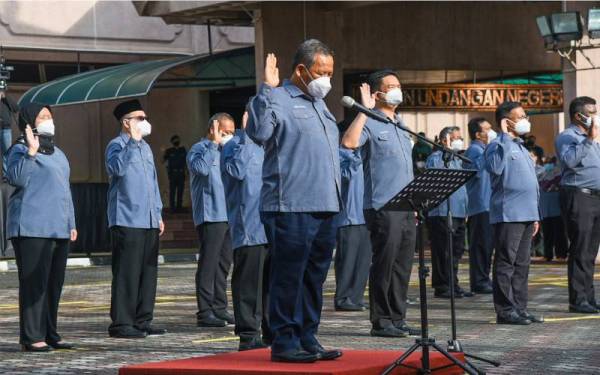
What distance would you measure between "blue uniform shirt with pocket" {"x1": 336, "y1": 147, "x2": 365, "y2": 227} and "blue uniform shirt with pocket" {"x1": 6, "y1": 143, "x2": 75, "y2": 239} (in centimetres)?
382

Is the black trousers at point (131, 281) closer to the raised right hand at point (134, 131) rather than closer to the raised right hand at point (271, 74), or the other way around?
the raised right hand at point (134, 131)

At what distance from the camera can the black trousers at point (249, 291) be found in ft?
37.8

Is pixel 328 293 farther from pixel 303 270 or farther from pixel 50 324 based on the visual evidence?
pixel 303 270

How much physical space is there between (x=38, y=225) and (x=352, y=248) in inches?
184

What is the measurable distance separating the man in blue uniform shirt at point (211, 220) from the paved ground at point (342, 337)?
0.29 metres

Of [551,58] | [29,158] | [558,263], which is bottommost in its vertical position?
[558,263]

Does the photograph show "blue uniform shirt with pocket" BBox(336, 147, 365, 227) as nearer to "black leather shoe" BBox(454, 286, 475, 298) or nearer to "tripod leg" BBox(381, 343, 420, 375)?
"black leather shoe" BBox(454, 286, 475, 298)

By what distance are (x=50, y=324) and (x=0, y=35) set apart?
24955 millimetres

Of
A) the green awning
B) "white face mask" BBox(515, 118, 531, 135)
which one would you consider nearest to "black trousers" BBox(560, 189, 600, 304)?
"white face mask" BBox(515, 118, 531, 135)

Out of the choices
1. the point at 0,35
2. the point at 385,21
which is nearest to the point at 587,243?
the point at 385,21

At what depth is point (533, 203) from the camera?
1357cm

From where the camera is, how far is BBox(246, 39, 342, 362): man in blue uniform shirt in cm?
916

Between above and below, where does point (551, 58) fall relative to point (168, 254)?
above

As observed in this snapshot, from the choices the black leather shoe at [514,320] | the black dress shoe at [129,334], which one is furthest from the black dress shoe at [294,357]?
the black leather shoe at [514,320]
